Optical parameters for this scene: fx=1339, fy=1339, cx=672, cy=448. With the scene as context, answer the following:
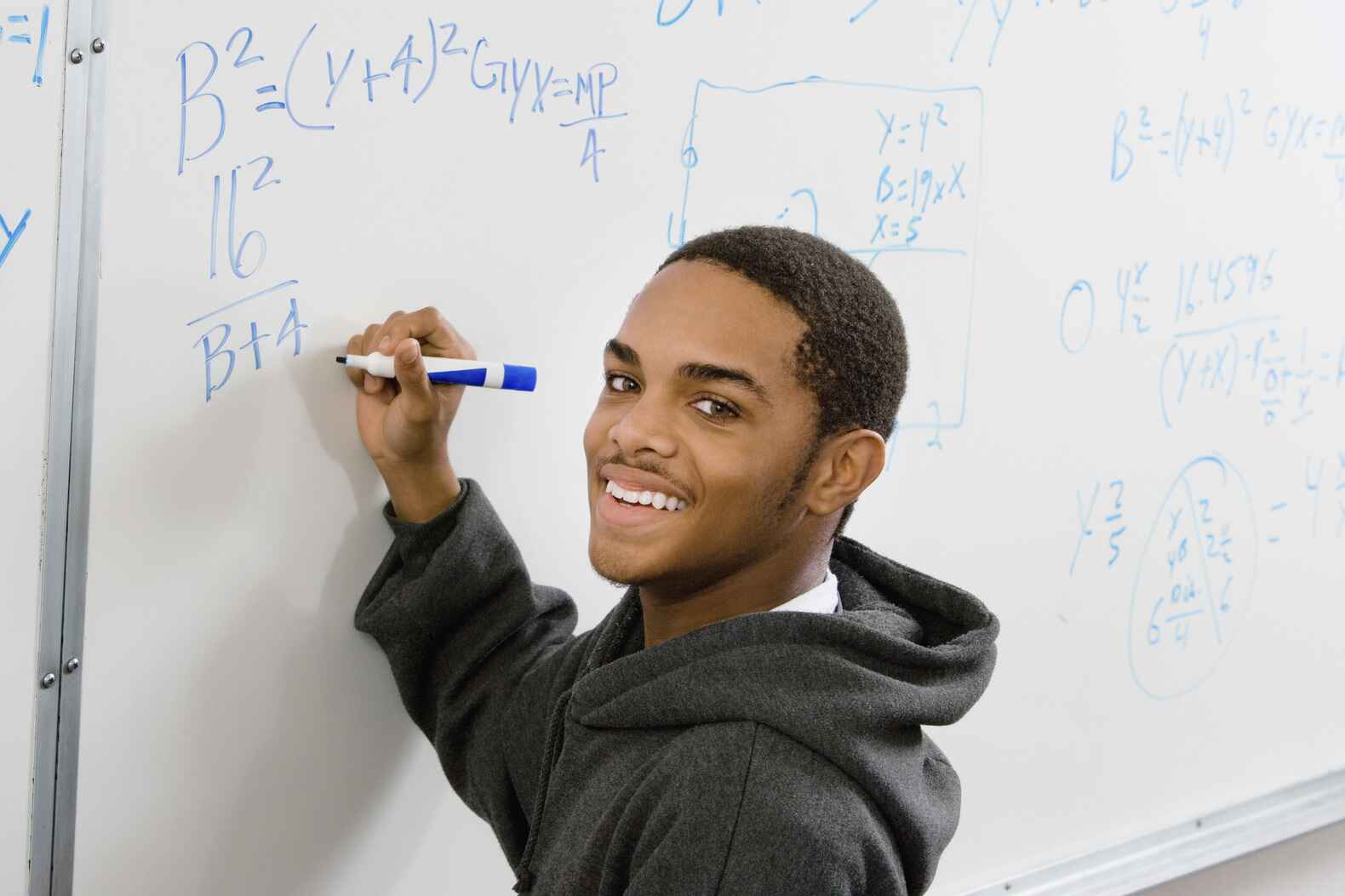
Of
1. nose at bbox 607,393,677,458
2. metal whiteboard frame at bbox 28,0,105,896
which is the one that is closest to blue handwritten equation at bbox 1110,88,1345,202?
nose at bbox 607,393,677,458

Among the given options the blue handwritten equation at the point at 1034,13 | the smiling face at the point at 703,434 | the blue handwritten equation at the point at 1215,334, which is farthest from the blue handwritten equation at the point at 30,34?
the blue handwritten equation at the point at 1215,334

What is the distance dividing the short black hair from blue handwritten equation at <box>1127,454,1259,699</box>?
565mm

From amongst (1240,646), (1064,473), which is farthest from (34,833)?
(1240,646)

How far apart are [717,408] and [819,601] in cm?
13

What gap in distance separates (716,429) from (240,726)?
0.33 m

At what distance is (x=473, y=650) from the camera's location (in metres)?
0.82

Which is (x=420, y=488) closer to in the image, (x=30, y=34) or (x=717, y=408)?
(x=717, y=408)

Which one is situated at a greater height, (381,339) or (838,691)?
(381,339)

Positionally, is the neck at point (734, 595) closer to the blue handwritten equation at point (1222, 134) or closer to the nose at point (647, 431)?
the nose at point (647, 431)

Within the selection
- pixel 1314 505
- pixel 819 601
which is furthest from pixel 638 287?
pixel 1314 505

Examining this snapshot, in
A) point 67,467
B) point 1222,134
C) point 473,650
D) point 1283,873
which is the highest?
point 1222,134

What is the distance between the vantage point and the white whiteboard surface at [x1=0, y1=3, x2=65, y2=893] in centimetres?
64

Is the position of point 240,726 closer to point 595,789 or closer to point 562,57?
point 595,789

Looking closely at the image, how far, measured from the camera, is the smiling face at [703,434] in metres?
0.70
